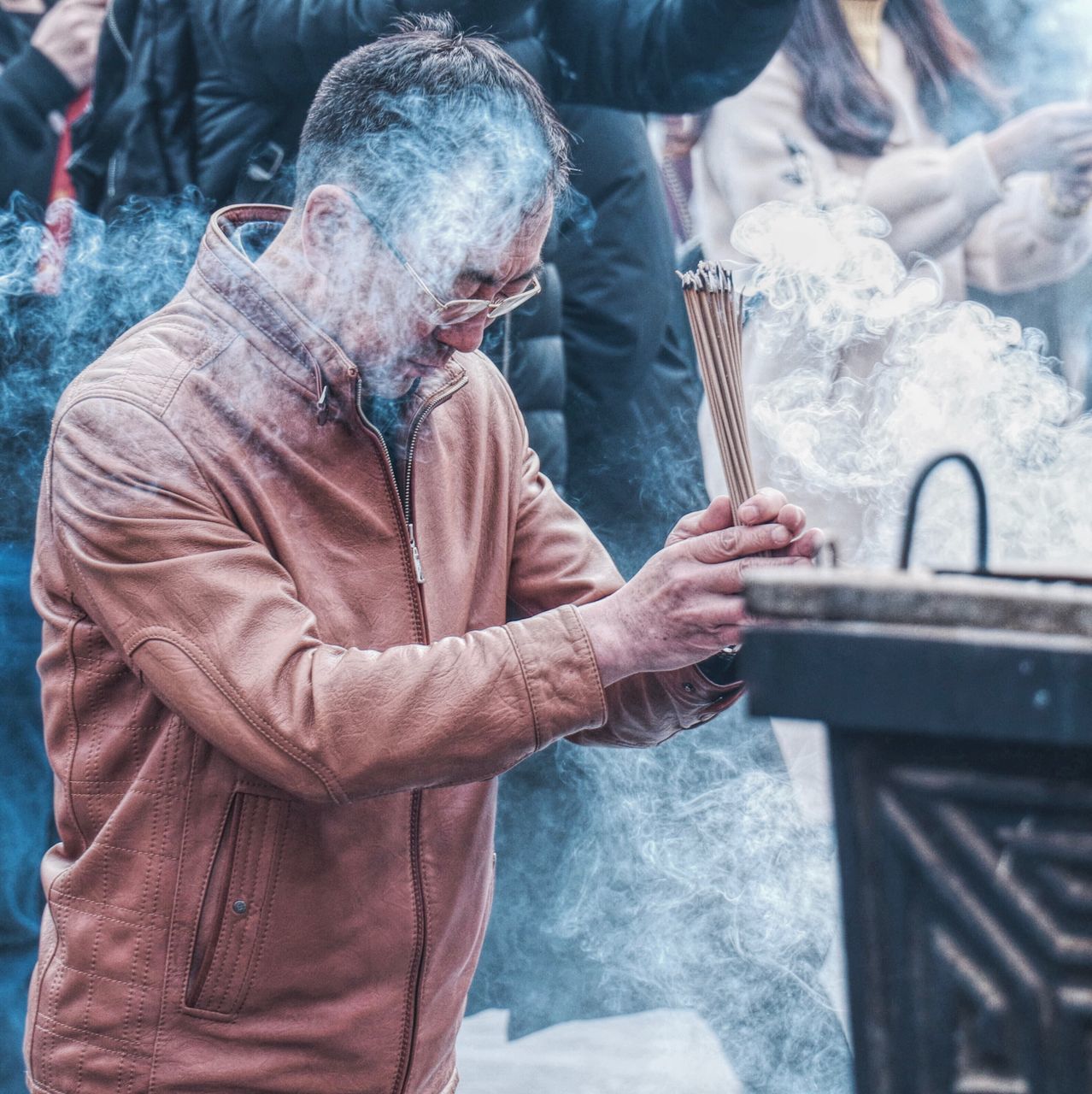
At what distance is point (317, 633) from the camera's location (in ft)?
5.27

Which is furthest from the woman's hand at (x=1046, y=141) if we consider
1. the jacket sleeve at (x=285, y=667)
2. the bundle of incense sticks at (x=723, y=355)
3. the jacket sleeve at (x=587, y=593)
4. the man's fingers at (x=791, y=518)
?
the jacket sleeve at (x=285, y=667)

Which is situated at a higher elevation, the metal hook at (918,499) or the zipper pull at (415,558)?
the zipper pull at (415,558)

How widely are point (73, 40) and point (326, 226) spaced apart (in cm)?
204

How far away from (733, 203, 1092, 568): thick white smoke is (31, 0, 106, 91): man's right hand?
A: 5.79ft

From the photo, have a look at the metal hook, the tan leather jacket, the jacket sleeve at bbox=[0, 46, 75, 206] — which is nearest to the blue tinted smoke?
the jacket sleeve at bbox=[0, 46, 75, 206]

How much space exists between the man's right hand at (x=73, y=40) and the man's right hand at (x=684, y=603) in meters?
2.51

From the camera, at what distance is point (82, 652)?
1694mm

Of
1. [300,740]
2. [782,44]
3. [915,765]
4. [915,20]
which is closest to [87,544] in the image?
[300,740]

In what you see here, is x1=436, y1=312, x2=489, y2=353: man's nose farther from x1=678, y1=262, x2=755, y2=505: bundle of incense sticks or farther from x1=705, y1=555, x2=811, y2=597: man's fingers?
x1=705, y1=555, x2=811, y2=597: man's fingers

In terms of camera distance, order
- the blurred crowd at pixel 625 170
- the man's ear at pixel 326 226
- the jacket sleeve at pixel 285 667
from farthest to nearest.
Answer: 1. the blurred crowd at pixel 625 170
2. the man's ear at pixel 326 226
3. the jacket sleeve at pixel 285 667

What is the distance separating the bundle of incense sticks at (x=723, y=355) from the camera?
162 centimetres

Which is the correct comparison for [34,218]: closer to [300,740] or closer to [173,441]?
[173,441]

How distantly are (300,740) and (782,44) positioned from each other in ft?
7.94

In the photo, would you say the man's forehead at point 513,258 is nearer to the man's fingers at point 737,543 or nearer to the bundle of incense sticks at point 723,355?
the bundle of incense sticks at point 723,355
